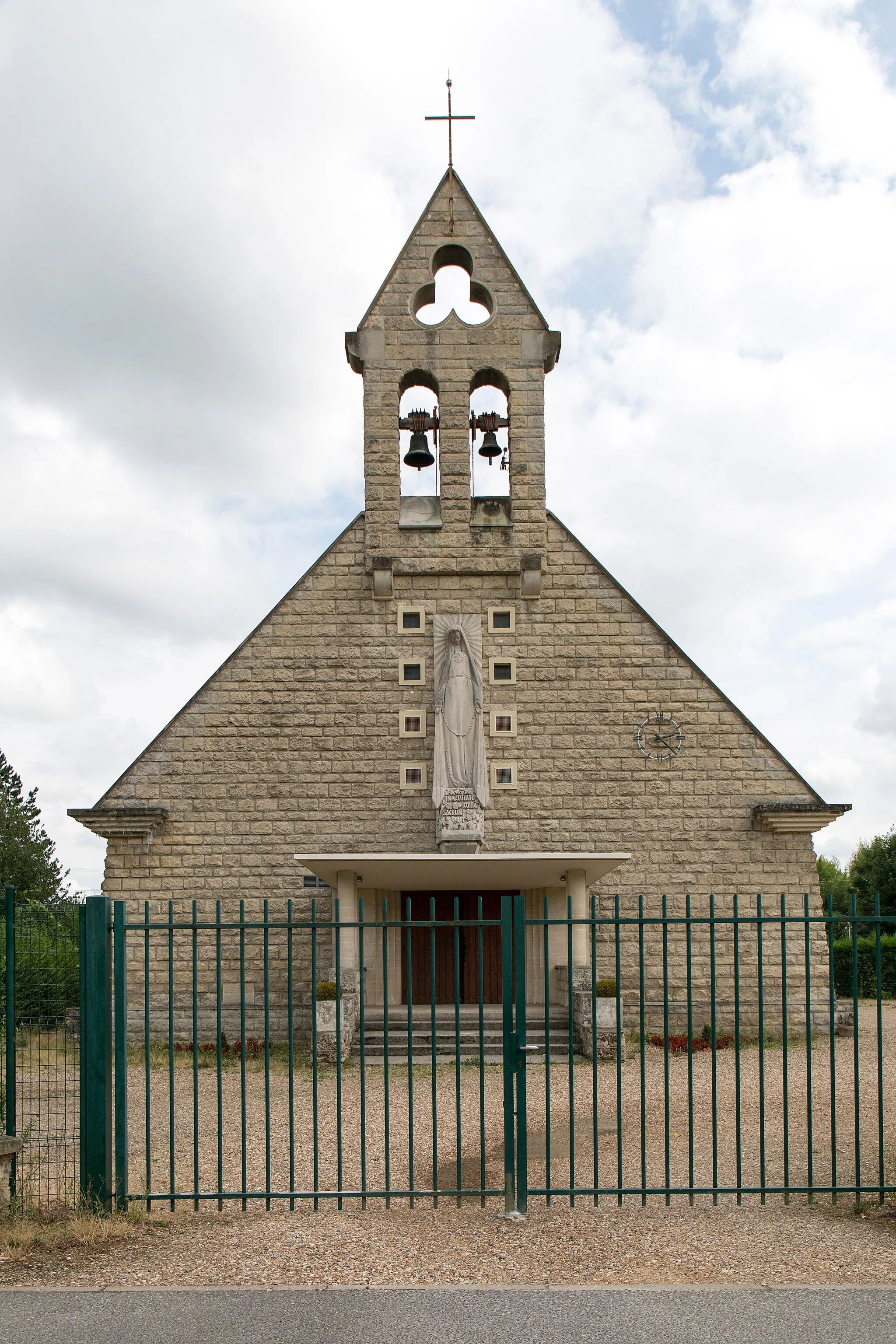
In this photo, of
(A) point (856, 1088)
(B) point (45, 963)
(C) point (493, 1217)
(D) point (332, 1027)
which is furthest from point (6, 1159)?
(D) point (332, 1027)

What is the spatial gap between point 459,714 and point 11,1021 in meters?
10.9

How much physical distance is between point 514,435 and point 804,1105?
11279 millimetres

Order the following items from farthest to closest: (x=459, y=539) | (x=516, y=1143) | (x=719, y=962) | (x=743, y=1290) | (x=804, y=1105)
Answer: (x=459, y=539)
(x=719, y=962)
(x=804, y=1105)
(x=516, y=1143)
(x=743, y=1290)

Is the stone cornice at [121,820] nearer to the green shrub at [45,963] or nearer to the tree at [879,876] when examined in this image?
the green shrub at [45,963]

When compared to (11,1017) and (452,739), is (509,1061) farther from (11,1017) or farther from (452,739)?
(452,739)

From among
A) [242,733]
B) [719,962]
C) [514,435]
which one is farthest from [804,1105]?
[514,435]

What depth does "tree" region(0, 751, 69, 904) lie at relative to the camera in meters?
41.6

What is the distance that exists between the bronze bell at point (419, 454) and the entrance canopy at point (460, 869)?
658cm

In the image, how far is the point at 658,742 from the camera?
17594mm

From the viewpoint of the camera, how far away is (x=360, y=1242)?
252 inches

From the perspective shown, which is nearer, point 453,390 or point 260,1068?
point 260,1068

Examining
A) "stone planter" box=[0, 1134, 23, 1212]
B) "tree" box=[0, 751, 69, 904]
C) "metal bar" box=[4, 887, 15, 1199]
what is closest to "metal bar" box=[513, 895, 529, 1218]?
"metal bar" box=[4, 887, 15, 1199]

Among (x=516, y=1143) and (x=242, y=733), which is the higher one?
(x=242, y=733)

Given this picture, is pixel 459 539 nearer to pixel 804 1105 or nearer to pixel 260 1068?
pixel 260 1068
